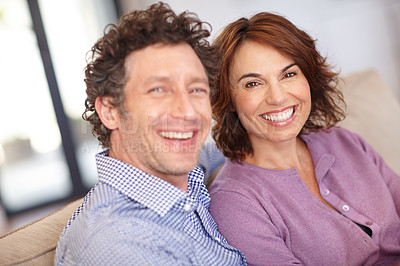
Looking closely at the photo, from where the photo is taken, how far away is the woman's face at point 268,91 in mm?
1419

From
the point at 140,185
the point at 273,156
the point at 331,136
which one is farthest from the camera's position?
the point at 331,136

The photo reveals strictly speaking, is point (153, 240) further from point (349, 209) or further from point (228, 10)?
point (228, 10)

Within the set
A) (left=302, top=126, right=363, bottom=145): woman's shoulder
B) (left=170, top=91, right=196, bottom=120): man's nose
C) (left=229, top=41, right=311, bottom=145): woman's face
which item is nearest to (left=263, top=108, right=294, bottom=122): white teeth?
(left=229, top=41, right=311, bottom=145): woman's face

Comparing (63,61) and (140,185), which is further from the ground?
(63,61)

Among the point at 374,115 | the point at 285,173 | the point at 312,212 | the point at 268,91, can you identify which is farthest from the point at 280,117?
the point at 374,115

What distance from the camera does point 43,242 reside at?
1124 millimetres

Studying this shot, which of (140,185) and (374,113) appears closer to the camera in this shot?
(140,185)

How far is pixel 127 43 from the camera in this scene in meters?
1.12

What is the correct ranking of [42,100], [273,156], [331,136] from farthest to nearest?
[42,100] → [331,136] → [273,156]

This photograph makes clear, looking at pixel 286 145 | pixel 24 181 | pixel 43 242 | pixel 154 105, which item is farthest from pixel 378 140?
pixel 24 181

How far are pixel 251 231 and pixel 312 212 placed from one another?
10.4 inches

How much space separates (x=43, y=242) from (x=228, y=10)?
401 cm

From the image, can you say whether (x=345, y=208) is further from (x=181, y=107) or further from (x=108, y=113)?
(x=108, y=113)

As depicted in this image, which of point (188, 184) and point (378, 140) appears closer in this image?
point (188, 184)
